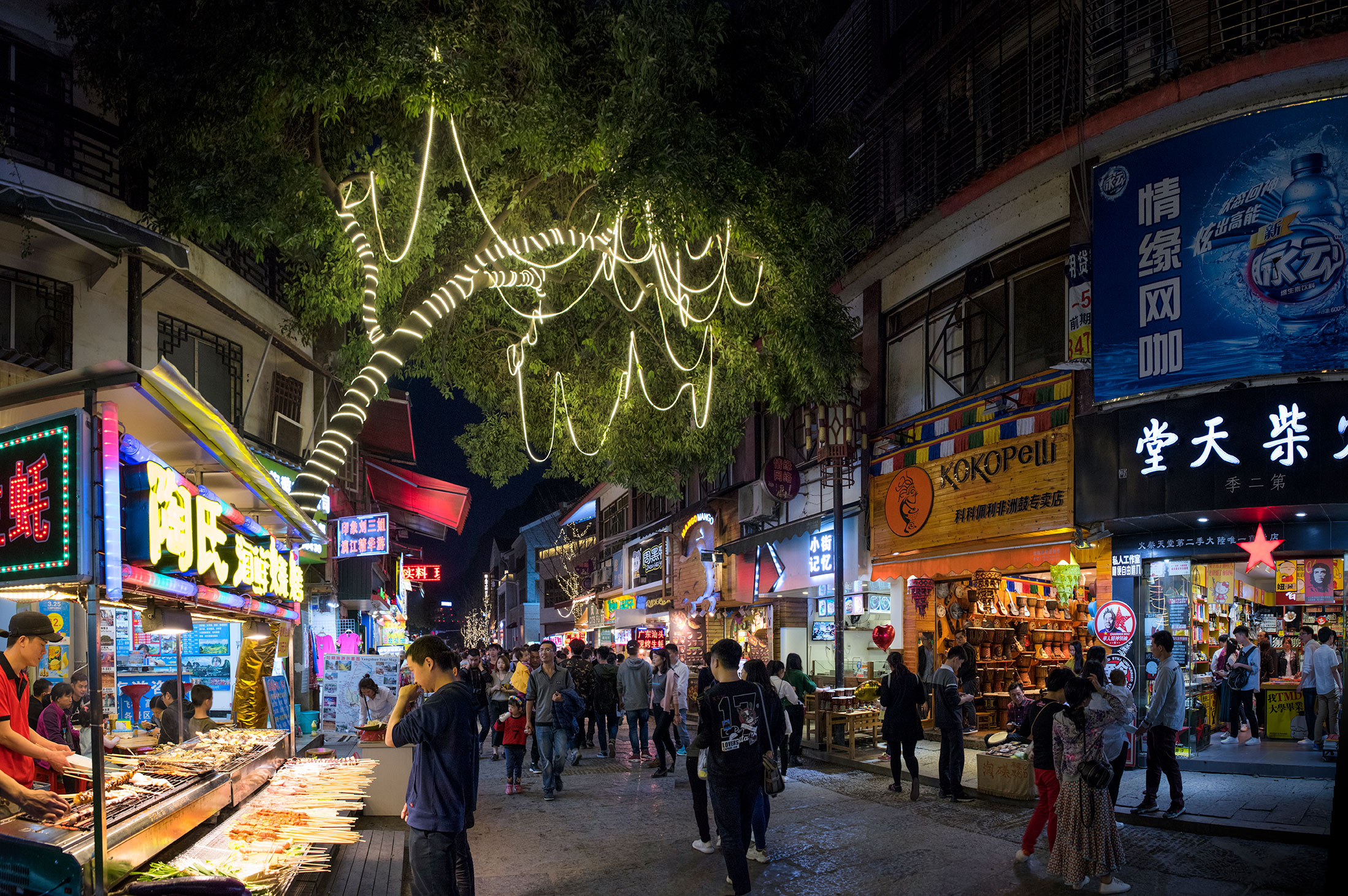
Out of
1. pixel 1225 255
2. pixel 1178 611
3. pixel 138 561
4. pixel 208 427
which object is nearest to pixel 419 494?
pixel 1178 611

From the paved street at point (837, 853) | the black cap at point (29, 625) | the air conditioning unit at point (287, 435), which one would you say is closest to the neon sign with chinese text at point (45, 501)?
the black cap at point (29, 625)

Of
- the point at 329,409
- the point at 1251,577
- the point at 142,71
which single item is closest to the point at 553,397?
the point at 329,409

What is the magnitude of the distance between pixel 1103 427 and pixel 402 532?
27.8 metres

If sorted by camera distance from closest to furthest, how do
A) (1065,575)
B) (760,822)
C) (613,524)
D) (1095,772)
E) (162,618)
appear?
(162,618)
(1095,772)
(760,822)
(1065,575)
(613,524)

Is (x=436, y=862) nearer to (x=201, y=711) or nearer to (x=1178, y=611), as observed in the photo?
(x=201, y=711)

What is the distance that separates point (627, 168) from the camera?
40.2ft

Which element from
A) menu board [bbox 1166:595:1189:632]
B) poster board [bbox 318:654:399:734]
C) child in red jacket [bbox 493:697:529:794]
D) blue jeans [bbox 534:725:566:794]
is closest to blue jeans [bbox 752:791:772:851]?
blue jeans [bbox 534:725:566:794]

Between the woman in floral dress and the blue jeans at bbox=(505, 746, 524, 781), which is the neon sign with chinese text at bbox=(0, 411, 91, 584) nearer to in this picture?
the woman in floral dress

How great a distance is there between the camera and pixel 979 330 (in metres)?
16.0

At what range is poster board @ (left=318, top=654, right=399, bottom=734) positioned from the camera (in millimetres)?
14750

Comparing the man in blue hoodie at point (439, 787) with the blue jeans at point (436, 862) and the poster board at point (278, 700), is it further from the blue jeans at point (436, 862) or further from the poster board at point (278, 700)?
the poster board at point (278, 700)

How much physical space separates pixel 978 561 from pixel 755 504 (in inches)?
345

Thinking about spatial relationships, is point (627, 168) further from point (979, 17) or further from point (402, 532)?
point (402, 532)

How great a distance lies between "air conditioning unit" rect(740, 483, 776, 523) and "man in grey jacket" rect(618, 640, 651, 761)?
736 centimetres
